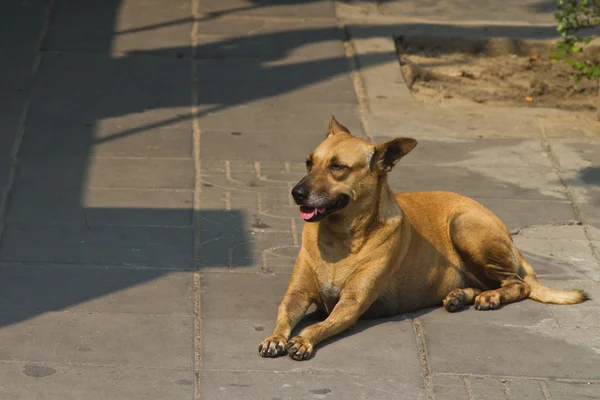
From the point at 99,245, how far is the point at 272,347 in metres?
2.10

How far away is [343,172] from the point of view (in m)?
6.49

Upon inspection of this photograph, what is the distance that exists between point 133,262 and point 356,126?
3540 mm

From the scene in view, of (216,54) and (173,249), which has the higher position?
(173,249)

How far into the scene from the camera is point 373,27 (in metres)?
13.4

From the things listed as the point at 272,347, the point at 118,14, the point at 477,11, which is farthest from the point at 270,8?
the point at 272,347

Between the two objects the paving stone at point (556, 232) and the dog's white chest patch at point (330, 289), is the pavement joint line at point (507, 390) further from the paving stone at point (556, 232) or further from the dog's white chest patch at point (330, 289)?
the paving stone at point (556, 232)

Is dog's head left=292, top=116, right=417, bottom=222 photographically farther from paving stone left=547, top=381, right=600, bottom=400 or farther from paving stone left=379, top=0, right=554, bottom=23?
paving stone left=379, top=0, right=554, bottom=23

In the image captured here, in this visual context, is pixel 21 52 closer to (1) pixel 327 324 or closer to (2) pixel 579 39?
(2) pixel 579 39

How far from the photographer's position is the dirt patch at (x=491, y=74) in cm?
1183

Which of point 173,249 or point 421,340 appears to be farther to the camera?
point 173,249

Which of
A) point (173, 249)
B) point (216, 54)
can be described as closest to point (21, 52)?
point (216, 54)

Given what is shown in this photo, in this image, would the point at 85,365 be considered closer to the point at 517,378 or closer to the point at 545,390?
the point at 517,378

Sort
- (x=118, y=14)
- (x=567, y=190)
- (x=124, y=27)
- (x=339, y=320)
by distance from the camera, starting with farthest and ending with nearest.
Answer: (x=118, y=14) → (x=124, y=27) → (x=567, y=190) → (x=339, y=320)

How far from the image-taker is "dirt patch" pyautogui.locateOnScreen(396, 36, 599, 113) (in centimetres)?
1183
